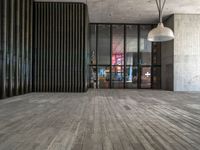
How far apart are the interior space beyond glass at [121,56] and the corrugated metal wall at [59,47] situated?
6.14m

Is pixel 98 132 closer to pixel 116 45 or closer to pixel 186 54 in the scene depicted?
pixel 186 54

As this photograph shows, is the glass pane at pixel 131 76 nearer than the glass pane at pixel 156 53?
No

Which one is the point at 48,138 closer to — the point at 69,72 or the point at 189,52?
the point at 69,72

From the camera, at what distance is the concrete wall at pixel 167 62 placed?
1922 cm

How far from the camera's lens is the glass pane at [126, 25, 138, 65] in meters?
22.9

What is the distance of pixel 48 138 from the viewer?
14.5 feet

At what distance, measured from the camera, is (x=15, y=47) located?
44.1 feet

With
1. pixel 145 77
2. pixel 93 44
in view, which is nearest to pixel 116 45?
pixel 93 44

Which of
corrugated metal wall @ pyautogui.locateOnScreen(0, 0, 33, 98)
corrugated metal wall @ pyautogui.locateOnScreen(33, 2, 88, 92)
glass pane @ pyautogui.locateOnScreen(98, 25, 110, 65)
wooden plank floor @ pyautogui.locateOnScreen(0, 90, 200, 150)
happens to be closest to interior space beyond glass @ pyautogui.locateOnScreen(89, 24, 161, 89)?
glass pane @ pyautogui.locateOnScreen(98, 25, 110, 65)

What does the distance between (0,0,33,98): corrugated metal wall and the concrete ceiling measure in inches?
175

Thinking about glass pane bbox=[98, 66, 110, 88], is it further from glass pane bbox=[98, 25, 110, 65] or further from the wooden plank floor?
the wooden plank floor

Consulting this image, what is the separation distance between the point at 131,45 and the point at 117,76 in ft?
10.9

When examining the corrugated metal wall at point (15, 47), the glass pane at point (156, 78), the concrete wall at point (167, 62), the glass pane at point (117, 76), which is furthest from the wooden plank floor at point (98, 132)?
the glass pane at point (117, 76)

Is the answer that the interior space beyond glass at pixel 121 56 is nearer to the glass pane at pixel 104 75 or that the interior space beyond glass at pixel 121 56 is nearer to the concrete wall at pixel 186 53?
the glass pane at pixel 104 75
